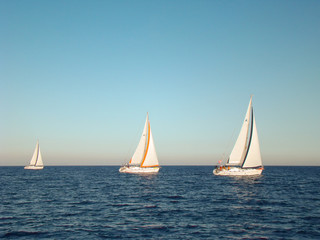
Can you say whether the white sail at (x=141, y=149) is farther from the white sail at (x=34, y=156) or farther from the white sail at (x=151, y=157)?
the white sail at (x=34, y=156)

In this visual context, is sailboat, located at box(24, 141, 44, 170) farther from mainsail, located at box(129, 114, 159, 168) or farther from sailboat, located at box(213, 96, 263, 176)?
sailboat, located at box(213, 96, 263, 176)

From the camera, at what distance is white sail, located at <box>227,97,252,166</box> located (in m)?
69.1

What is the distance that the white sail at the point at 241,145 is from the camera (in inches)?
2719

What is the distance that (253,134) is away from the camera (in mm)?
67375

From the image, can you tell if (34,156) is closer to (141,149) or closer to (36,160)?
(36,160)

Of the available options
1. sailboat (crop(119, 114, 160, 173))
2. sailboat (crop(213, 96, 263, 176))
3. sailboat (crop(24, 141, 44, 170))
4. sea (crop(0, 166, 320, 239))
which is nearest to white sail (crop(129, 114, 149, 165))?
sailboat (crop(119, 114, 160, 173))

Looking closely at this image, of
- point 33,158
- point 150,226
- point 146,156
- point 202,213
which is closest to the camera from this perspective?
point 150,226

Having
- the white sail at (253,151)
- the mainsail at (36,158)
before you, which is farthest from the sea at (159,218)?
the mainsail at (36,158)

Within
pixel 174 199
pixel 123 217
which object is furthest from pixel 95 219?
pixel 174 199

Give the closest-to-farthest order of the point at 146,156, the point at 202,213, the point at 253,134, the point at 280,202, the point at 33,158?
the point at 202,213 < the point at 280,202 < the point at 253,134 < the point at 146,156 < the point at 33,158

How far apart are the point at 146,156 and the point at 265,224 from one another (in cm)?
6024

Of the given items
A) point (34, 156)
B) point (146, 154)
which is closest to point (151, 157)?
point (146, 154)

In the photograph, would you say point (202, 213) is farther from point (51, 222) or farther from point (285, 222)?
point (51, 222)

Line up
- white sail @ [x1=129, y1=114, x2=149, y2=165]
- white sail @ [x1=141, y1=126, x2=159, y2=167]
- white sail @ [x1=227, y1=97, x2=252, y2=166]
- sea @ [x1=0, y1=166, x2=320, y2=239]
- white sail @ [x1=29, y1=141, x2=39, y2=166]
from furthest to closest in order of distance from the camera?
1. white sail @ [x1=29, y1=141, x2=39, y2=166]
2. white sail @ [x1=129, y1=114, x2=149, y2=165]
3. white sail @ [x1=141, y1=126, x2=159, y2=167]
4. white sail @ [x1=227, y1=97, x2=252, y2=166]
5. sea @ [x1=0, y1=166, x2=320, y2=239]
